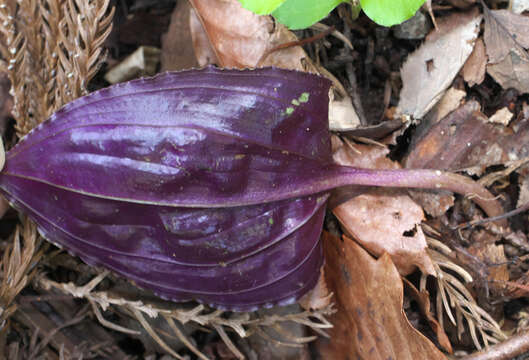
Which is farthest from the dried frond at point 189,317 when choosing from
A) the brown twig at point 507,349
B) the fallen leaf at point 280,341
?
the brown twig at point 507,349

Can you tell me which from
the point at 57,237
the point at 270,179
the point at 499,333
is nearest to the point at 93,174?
the point at 57,237

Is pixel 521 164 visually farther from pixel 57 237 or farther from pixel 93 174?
pixel 57 237

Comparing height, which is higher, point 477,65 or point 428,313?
point 477,65

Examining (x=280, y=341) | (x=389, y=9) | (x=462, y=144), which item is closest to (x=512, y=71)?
(x=462, y=144)

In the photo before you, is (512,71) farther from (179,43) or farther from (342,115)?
(179,43)

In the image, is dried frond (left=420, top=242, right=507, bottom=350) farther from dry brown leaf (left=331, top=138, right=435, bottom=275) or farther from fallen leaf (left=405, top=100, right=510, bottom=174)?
fallen leaf (left=405, top=100, right=510, bottom=174)

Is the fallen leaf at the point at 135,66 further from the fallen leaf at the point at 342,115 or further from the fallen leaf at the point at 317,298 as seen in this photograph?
the fallen leaf at the point at 317,298
